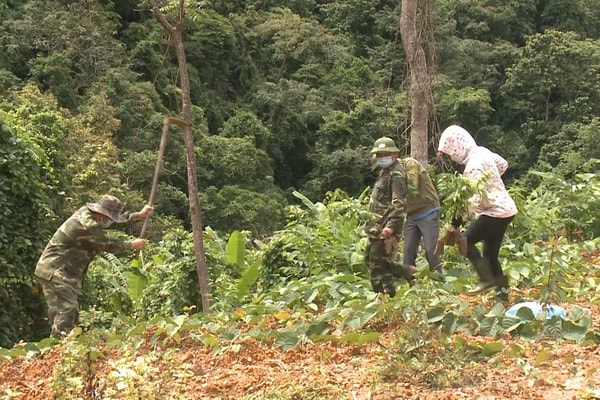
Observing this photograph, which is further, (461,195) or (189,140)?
(189,140)

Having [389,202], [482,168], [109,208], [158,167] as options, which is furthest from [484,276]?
[109,208]

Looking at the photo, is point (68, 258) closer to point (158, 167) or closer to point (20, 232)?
point (158, 167)

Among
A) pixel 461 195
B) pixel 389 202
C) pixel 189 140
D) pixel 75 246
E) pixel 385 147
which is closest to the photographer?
pixel 461 195

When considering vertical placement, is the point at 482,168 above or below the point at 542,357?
above

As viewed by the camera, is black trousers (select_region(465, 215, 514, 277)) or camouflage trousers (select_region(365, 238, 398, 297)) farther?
camouflage trousers (select_region(365, 238, 398, 297))

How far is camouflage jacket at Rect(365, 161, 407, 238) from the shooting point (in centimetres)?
666

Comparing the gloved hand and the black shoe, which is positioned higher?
the gloved hand

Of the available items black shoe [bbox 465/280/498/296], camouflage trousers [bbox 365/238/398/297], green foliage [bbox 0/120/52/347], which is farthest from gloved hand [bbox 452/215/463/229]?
green foliage [bbox 0/120/52/347]

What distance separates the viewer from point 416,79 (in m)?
9.20

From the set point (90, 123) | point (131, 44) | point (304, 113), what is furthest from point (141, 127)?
point (304, 113)

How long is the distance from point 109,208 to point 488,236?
3.09 metres

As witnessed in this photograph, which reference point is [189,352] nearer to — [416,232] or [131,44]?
[416,232]

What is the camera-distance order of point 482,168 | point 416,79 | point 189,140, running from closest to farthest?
point 482,168
point 189,140
point 416,79

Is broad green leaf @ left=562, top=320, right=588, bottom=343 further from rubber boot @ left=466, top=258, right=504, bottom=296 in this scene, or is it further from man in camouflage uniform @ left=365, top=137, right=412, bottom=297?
man in camouflage uniform @ left=365, top=137, right=412, bottom=297
